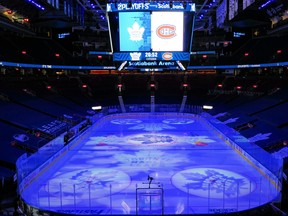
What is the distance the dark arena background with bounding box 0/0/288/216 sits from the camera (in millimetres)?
10992

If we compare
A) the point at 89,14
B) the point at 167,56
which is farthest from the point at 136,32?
the point at 89,14

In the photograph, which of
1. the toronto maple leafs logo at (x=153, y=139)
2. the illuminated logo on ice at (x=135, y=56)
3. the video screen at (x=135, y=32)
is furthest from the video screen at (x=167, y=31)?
the toronto maple leafs logo at (x=153, y=139)

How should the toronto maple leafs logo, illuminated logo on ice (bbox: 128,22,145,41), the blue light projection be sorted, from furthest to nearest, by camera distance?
the toronto maple leafs logo
illuminated logo on ice (bbox: 128,22,145,41)
the blue light projection

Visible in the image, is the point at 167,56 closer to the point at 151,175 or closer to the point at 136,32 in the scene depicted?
the point at 136,32

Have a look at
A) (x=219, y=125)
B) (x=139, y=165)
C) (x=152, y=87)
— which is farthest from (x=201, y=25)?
(x=139, y=165)

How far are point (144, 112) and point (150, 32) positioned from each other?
14345mm

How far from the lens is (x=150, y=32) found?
1909 cm

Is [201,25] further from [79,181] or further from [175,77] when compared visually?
[79,181]

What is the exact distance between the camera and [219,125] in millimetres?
24094

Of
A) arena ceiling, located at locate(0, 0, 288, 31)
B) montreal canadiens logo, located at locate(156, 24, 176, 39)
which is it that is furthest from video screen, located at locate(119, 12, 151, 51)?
arena ceiling, located at locate(0, 0, 288, 31)

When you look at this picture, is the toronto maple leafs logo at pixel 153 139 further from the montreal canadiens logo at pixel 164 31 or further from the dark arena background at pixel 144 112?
the montreal canadiens logo at pixel 164 31

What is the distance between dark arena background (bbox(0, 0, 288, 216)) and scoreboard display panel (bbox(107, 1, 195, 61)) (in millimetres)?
62

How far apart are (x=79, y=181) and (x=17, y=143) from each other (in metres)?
5.94

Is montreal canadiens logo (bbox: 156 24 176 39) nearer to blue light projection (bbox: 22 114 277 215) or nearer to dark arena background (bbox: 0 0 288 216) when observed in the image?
dark arena background (bbox: 0 0 288 216)
